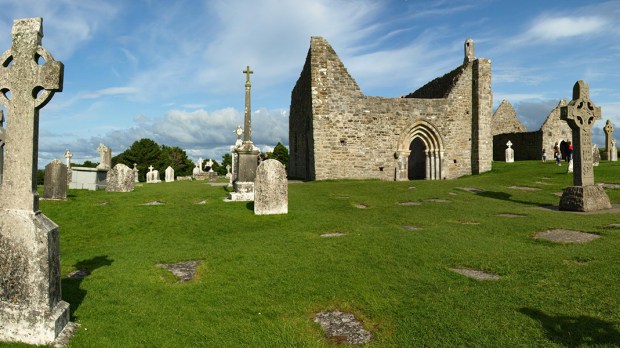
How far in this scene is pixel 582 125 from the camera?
39.3ft

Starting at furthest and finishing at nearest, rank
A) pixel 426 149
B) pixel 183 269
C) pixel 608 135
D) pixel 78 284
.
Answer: pixel 608 135 < pixel 426 149 < pixel 183 269 < pixel 78 284

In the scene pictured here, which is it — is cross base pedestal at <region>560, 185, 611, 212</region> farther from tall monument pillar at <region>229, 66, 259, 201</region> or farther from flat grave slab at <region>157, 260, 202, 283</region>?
flat grave slab at <region>157, 260, 202, 283</region>

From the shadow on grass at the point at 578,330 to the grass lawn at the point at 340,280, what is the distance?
0.05 feet

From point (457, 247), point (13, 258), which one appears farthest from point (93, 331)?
point (457, 247)

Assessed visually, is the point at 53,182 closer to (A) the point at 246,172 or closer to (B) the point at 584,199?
(A) the point at 246,172

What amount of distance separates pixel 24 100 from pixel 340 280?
13.8 feet

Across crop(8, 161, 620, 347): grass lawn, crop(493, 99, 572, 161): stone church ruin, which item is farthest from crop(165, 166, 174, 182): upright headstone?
crop(493, 99, 572, 161): stone church ruin

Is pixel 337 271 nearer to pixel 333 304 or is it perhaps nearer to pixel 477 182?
pixel 333 304

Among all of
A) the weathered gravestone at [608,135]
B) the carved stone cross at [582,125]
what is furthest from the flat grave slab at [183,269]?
the weathered gravestone at [608,135]

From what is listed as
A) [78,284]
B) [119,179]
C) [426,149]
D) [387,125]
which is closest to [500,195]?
[387,125]

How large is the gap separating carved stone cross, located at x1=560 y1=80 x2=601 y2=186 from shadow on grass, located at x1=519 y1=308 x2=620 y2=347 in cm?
932

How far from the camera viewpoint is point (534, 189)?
1608 cm

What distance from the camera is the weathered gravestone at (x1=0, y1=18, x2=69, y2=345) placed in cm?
375

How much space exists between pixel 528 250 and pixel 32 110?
728 cm
